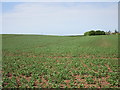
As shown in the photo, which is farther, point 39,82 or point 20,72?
point 20,72

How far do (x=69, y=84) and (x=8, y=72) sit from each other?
6.31 m

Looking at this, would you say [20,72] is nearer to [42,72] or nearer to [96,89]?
[42,72]

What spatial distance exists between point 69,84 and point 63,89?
875mm

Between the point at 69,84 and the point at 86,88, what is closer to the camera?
the point at 86,88

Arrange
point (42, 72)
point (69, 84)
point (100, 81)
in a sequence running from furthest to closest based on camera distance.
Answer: point (42, 72)
point (100, 81)
point (69, 84)

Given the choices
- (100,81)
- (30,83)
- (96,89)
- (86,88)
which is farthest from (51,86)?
(100,81)

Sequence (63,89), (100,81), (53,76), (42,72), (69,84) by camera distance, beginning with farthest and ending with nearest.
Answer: (42,72)
(53,76)
(100,81)
(69,84)
(63,89)

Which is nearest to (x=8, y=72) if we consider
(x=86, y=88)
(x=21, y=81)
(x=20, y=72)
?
(x=20, y=72)

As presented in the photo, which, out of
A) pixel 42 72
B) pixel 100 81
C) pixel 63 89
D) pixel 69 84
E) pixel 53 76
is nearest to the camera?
pixel 63 89

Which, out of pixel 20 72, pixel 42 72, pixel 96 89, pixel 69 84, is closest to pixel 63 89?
pixel 69 84

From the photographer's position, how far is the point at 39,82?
10586 mm

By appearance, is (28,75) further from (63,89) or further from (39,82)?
(63,89)

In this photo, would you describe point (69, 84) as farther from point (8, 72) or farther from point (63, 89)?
point (8, 72)

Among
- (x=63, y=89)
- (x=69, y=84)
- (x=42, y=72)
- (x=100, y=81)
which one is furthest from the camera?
(x=42, y=72)
